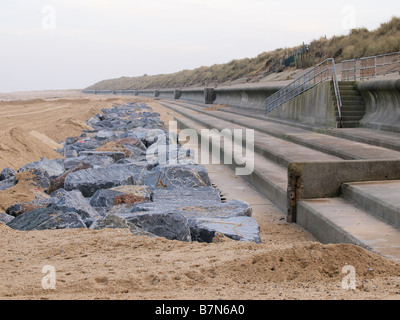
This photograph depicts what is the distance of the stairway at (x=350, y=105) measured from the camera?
15417 mm

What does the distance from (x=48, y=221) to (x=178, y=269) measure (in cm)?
256

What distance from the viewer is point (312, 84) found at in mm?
18734

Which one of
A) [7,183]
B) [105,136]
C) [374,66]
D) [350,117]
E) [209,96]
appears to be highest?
[374,66]

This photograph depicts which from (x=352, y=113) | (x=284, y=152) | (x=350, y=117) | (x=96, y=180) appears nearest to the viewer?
(x=96, y=180)

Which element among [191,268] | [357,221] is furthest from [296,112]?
[191,268]

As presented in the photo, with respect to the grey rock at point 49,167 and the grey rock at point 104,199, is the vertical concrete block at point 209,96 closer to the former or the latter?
the grey rock at point 49,167

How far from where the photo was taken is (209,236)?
18.3 feet

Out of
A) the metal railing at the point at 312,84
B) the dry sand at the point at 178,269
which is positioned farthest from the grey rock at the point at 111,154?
the metal railing at the point at 312,84

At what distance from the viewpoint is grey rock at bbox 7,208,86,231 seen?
6.02 meters

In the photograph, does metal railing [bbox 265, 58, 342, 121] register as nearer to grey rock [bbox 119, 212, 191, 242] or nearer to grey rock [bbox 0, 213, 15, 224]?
grey rock [bbox 119, 212, 191, 242]

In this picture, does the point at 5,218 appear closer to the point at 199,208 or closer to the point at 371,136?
the point at 199,208

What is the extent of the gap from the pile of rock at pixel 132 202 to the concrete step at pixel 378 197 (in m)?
1.36

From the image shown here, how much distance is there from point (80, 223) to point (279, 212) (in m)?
2.91

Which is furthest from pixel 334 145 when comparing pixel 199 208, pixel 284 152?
pixel 199 208
